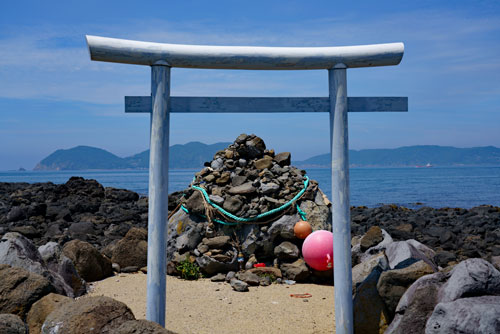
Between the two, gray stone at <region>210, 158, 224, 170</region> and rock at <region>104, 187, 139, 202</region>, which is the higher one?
gray stone at <region>210, 158, 224, 170</region>

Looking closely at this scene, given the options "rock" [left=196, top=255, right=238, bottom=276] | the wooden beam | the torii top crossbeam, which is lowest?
"rock" [left=196, top=255, right=238, bottom=276]

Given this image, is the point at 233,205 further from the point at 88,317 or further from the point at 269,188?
the point at 88,317

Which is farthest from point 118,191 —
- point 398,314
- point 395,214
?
point 398,314

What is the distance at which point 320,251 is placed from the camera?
8.16 meters

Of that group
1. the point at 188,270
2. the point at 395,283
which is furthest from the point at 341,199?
the point at 188,270

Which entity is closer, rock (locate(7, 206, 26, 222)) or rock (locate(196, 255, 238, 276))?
rock (locate(196, 255, 238, 276))

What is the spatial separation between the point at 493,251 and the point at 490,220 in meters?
8.35

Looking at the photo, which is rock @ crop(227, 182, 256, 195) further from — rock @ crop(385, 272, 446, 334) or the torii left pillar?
rock @ crop(385, 272, 446, 334)

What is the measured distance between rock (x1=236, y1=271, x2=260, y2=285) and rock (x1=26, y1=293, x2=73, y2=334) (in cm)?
381

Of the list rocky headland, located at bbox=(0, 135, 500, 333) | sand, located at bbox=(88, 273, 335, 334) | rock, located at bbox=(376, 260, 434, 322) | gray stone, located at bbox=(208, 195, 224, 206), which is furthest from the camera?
gray stone, located at bbox=(208, 195, 224, 206)

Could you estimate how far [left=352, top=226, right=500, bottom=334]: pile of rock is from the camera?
13.6 ft

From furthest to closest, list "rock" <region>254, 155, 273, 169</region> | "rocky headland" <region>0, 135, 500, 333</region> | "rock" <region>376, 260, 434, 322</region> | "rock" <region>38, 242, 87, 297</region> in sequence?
"rock" <region>254, 155, 273, 169</region> < "rock" <region>38, 242, 87, 297</region> < "rock" <region>376, 260, 434, 322</region> < "rocky headland" <region>0, 135, 500, 333</region>

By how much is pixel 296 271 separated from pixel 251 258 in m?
1.11

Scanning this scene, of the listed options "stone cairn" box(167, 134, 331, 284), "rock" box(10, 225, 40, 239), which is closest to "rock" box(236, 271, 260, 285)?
"stone cairn" box(167, 134, 331, 284)
